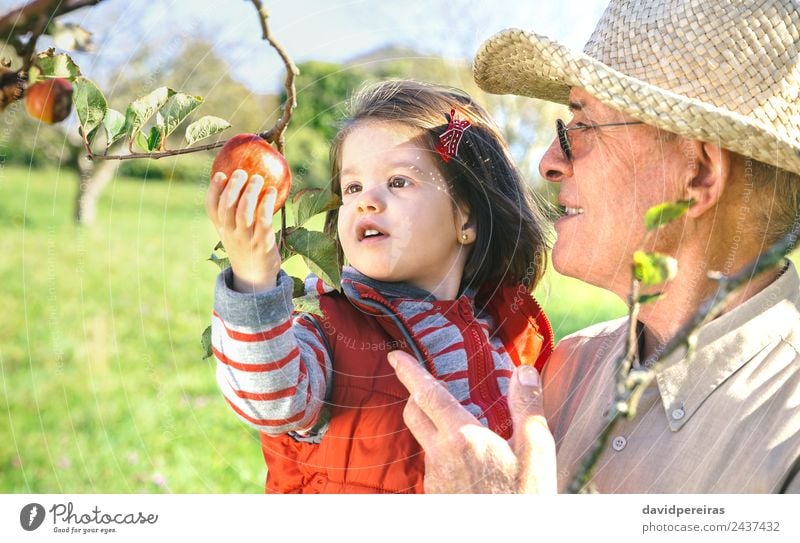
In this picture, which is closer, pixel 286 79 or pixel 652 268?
pixel 652 268

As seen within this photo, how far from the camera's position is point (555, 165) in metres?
0.99

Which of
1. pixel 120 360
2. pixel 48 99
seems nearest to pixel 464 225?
pixel 48 99

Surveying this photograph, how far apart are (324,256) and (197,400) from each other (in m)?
1.14

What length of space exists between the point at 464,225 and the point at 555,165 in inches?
5.6

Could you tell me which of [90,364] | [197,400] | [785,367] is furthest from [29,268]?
[785,367]

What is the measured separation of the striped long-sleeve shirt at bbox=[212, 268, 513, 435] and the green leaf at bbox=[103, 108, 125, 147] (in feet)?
0.52

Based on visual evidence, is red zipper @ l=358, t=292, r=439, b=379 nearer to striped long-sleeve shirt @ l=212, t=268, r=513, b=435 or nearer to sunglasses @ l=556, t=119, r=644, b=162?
striped long-sleeve shirt @ l=212, t=268, r=513, b=435

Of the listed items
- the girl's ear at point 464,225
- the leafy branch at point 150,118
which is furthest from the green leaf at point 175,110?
the girl's ear at point 464,225

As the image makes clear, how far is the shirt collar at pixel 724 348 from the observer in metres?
0.93

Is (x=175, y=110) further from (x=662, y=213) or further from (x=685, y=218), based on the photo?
(x=685, y=218)

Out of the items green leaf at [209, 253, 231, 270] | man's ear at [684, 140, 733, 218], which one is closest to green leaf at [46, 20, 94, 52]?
green leaf at [209, 253, 231, 270]

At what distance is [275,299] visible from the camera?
0.79 meters

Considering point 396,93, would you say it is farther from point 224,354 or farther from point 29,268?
point 29,268

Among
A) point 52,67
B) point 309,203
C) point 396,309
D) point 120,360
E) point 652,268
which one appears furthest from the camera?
point 120,360
